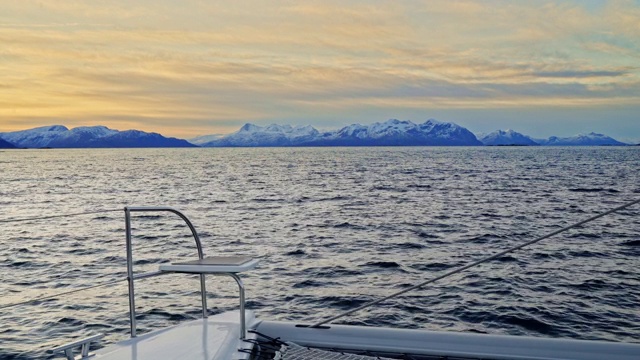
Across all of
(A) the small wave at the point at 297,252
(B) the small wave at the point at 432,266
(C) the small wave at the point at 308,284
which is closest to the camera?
(C) the small wave at the point at 308,284

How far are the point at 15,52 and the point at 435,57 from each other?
1488 inches

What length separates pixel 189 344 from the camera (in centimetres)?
469

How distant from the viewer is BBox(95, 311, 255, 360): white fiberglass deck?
14.5ft

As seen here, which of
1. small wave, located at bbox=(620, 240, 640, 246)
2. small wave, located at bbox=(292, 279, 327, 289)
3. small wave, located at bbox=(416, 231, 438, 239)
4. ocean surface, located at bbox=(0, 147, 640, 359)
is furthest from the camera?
small wave, located at bbox=(416, 231, 438, 239)

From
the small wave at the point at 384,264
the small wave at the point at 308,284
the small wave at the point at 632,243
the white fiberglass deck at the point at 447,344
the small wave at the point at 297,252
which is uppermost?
the white fiberglass deck at the point at 447,344

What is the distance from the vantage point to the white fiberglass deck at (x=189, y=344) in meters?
4.41

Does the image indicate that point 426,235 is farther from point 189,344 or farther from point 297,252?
point 189,344

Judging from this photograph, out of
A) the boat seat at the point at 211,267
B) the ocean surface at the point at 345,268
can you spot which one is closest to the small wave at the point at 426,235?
the ocean surface at the point at 345,268

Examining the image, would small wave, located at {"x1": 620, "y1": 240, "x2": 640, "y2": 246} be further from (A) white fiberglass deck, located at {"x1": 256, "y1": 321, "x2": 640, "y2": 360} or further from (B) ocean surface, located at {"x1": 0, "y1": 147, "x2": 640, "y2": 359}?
(A) white fiberglass deck, located at {"x1": 256, "y1": 321, "x2": 640, "y2": 360}

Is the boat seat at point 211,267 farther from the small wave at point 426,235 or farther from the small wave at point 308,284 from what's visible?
the small wave at point 426,235

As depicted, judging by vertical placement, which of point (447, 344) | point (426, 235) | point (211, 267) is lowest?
point (426, 235)

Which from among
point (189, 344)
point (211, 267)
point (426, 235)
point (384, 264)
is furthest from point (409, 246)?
point (211, 267)

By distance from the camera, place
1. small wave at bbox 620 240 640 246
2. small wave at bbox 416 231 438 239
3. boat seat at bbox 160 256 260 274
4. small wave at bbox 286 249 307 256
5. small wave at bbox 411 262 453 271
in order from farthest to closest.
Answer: small wave at bbox 416 231 438 239 → small wave at bbox 620 240 640 246 → small wave at bbox 286 249 307 256 → small wave at bbox 411 262 453 271 → boat seat at bbox 160 256 260 274

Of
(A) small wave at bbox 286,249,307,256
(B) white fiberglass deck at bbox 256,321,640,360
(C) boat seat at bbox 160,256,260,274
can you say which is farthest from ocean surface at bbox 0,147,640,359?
(B) white fiberglass deck at bbox 256,321,640,360
